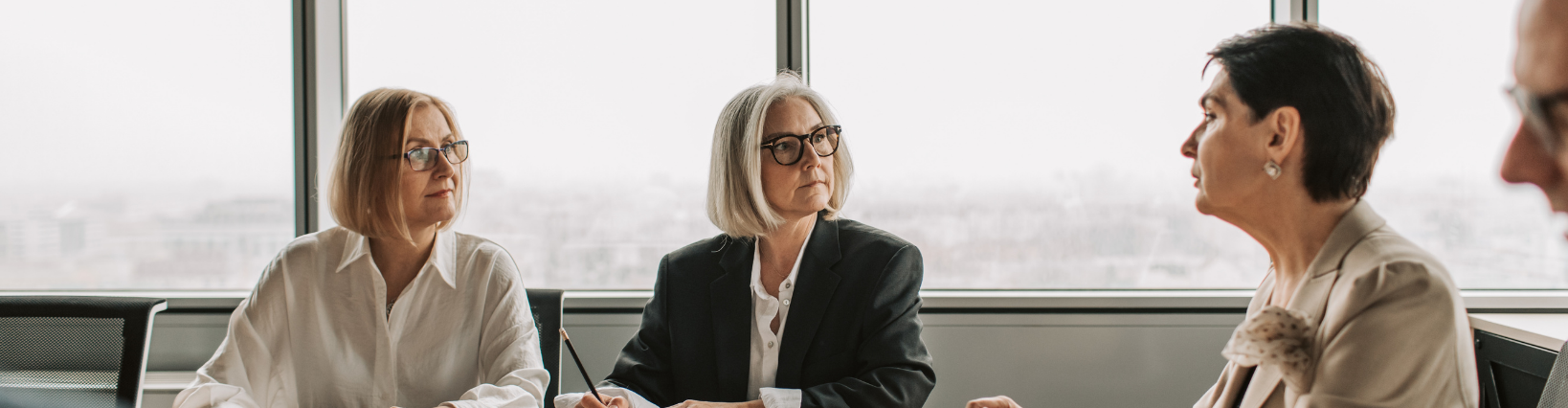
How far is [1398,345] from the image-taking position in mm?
884

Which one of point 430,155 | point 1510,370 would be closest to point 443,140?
point 430,155

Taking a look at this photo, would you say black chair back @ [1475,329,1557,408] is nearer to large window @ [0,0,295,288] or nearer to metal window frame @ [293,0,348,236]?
metal window frame @ [293,0,348,236]

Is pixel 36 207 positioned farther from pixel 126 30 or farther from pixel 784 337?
pixel 784 337

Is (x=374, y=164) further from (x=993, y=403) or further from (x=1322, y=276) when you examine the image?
(x=1322, y=276)

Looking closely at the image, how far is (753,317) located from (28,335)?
1607mm

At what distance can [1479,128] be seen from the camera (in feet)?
7.42

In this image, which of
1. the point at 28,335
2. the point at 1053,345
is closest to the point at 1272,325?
the point at 1053,345

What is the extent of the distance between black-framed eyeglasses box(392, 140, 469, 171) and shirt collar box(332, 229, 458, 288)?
154 millimetres

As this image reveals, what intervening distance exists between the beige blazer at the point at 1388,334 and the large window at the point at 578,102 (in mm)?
1805

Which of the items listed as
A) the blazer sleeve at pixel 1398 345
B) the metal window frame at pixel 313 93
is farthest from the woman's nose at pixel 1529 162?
the metal window frame at pixel 313 93

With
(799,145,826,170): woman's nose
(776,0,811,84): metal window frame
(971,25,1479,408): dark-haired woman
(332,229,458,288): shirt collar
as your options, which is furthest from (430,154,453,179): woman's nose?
(971,25,1479,408): dark-haired woman

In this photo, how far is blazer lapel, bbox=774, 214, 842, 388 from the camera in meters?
1.57

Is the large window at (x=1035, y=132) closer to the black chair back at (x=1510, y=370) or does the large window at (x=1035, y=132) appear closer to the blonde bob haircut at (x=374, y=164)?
the black chair back at (x=1510, y=370)

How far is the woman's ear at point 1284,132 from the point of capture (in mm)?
991
